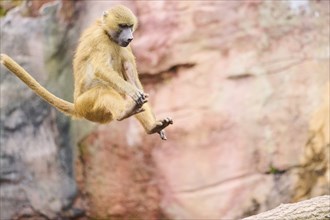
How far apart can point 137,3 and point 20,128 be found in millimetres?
1623

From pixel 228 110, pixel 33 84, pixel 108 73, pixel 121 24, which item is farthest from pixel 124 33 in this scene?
pixel 228 110

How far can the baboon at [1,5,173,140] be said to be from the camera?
5625 mm

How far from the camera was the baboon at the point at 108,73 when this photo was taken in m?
5.62

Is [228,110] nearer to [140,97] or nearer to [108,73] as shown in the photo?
[108,73]

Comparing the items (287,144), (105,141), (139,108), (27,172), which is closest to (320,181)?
(287,144)

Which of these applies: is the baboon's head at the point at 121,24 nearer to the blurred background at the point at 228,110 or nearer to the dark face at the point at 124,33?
the dark face at the point at 124,33

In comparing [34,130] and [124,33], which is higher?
[124,33]

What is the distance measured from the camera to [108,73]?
225 inches

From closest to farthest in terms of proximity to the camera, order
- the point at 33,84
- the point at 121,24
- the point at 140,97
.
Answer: the point at 140,97, the point at 121,24, the point at 33,84

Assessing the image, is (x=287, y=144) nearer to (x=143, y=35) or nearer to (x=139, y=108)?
(x=143, y=35)

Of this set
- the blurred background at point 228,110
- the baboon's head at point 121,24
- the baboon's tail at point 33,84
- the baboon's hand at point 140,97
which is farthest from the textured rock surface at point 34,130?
the baboon's hand at point 140,97

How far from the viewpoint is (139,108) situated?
17.8 feet

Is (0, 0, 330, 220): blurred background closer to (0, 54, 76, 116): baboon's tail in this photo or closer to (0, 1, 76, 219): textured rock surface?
(0, 1, 76, 219): textured rock surface

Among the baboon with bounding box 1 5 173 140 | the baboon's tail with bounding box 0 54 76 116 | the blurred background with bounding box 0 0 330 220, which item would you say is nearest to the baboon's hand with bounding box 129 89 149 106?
the baboon with bounding box 1 5 173 140
